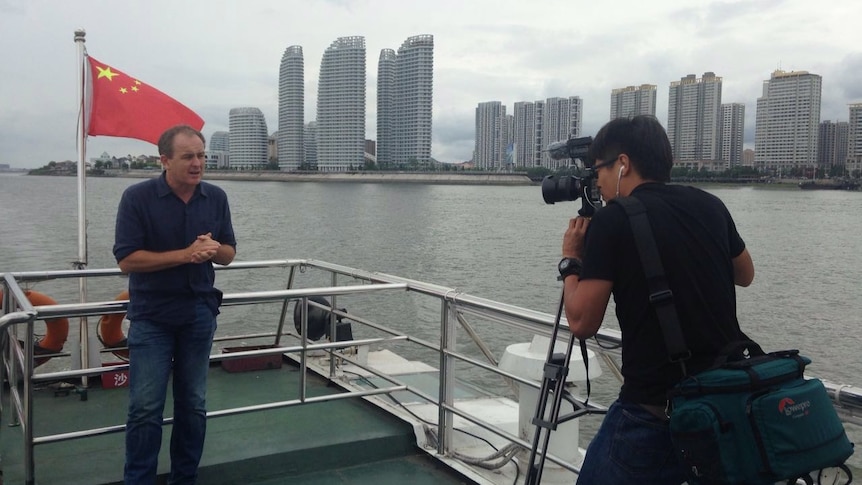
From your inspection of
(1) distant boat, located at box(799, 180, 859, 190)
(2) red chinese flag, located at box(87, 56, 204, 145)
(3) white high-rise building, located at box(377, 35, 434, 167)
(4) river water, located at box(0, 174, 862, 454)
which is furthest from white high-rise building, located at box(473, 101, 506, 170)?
(2) red chinese flag, located at box(87, 56, 204, 145)

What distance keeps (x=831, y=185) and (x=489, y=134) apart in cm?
6061

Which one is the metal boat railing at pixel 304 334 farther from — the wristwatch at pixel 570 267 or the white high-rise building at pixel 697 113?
the white high-rise building at pixel 697 113

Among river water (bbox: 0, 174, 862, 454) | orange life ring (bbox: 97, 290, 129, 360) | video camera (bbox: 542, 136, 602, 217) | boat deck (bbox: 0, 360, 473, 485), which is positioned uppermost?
video camera (bbox: 542, 136, 602, 217)

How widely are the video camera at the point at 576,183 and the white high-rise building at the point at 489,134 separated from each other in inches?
4921

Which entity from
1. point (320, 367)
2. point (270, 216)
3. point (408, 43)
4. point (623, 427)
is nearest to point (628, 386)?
point (623, 427)

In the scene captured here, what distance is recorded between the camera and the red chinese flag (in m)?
5.82

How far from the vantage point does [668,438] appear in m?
1.93

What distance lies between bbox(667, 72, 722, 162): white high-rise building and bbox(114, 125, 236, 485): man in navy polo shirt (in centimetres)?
9225

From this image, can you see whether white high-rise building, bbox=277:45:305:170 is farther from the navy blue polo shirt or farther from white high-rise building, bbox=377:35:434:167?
the navy blue polo shirt

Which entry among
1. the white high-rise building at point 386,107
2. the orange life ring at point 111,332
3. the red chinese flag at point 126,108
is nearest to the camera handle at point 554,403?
the orange life ring at point 111,332

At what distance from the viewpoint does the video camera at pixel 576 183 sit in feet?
7.52

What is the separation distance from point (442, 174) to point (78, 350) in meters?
105

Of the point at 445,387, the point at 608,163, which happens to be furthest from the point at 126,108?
the point at 608,163

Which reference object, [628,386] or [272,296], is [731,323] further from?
[272,296]
